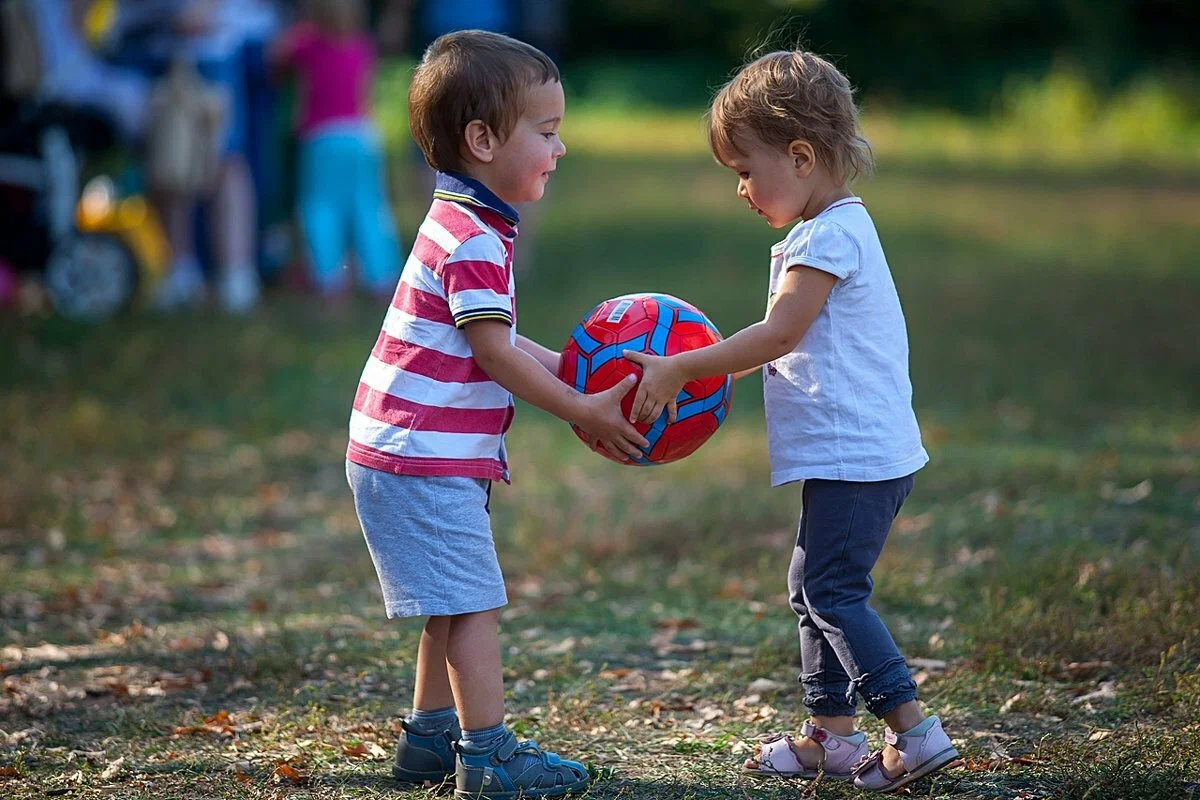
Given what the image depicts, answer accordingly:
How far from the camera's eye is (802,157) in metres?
3.66

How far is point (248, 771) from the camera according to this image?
401cm

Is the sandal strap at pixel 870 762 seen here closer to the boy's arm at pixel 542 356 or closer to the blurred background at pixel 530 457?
the blurred background at pixel 530 457

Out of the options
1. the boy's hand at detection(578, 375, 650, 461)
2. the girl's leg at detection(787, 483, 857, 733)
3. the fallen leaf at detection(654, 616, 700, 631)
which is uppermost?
the boy's hand at detection(578, 375, 650, 461)

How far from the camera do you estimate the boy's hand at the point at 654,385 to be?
3.71 metres

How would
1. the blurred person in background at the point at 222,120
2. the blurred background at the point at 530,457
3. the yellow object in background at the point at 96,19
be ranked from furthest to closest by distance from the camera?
the blurred person in background at the point at 222,120 < the yellow object in background at the point at 96,19 < the blurred background at the point at 530,457

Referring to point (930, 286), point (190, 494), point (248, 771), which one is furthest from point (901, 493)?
point (930, 286)

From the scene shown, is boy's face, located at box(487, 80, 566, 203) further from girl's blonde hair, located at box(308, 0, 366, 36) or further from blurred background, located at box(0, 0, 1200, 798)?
girl's blonde hair, located at box(308, 0, 366, 36)

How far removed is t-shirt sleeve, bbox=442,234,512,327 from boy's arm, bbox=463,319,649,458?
3 centimetres

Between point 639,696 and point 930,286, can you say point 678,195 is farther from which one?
point 639,696

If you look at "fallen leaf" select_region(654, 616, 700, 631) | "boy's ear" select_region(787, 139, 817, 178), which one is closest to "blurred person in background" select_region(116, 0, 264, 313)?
"fallen leaf" select_region(654, 616, 700, 631)

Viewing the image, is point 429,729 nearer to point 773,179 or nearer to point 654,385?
point 654,385

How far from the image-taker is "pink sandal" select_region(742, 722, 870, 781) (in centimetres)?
384

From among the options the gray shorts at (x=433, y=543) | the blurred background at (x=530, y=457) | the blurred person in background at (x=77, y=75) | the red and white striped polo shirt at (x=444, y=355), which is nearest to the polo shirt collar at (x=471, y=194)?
the red and white striped polo shirt at (x=444, y=355)

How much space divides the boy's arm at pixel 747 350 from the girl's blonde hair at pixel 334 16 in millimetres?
8172
